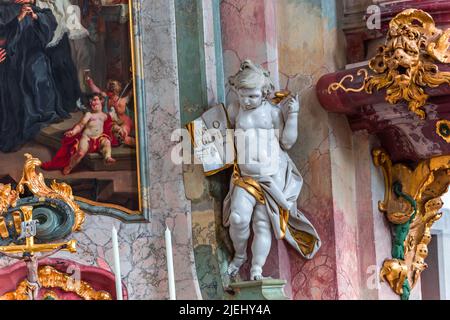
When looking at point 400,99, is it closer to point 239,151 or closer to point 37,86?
point 239,151

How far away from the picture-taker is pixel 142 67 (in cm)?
804

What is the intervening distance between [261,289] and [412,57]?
5.37 ft

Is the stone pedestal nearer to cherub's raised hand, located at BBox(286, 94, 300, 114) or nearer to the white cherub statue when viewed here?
the white cherub statue

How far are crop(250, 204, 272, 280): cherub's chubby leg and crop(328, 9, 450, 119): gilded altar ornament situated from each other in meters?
1.03

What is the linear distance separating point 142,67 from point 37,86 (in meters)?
0.68

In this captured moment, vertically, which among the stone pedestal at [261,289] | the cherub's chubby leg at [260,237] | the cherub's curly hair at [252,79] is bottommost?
the stone pedestal at [261,289]

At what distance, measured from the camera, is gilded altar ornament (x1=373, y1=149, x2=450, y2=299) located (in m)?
8.46

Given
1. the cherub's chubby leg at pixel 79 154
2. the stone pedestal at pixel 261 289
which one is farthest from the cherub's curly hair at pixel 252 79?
the stone pedestal at pixel 261 289

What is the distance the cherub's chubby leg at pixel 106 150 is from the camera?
8008mm

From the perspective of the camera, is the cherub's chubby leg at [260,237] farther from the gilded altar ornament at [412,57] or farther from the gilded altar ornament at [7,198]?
the gilded altar ornament at [7,198]

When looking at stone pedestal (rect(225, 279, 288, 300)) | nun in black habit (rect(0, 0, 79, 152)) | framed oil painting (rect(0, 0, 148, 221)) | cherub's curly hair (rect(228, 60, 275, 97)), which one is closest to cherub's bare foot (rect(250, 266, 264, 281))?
stone pedestal (rect(225, 279, 288, 300))

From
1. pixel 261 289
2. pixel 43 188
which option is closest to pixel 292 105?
pixel 261 289

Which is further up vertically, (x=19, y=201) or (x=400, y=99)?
(x=400, y=99)
